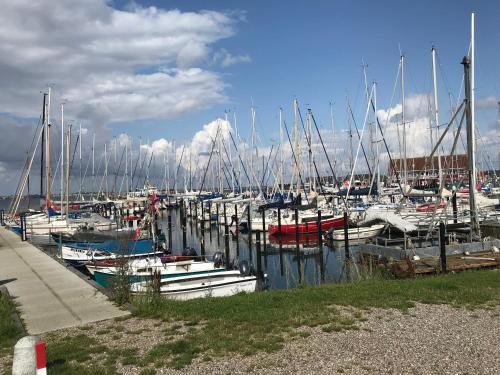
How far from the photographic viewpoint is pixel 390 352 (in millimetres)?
7254

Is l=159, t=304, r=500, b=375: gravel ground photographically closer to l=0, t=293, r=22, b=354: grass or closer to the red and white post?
the red and white post

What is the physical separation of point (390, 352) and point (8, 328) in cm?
741

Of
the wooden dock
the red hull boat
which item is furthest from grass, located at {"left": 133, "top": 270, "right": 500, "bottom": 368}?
the red hull boat

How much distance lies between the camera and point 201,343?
26.0 ft

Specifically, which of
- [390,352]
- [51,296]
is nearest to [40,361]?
[390,352]

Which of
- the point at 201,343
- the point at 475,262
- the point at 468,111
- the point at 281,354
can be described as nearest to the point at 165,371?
the point at 201,343

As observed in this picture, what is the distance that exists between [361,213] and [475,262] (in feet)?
74.5

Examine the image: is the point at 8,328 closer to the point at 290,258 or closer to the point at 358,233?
the point at 290,258

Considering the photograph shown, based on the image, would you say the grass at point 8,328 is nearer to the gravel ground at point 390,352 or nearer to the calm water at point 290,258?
the gravel ground at point 390,352

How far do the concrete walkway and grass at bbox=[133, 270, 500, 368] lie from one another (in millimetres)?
1217

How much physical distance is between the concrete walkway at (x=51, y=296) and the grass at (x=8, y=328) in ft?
0.88

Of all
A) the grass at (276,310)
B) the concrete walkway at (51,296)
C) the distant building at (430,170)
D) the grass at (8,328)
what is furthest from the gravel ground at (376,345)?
the distant building at (430,170)

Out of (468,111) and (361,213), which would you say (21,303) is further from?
(361,213)

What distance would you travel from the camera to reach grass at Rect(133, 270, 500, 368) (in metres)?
7.70
